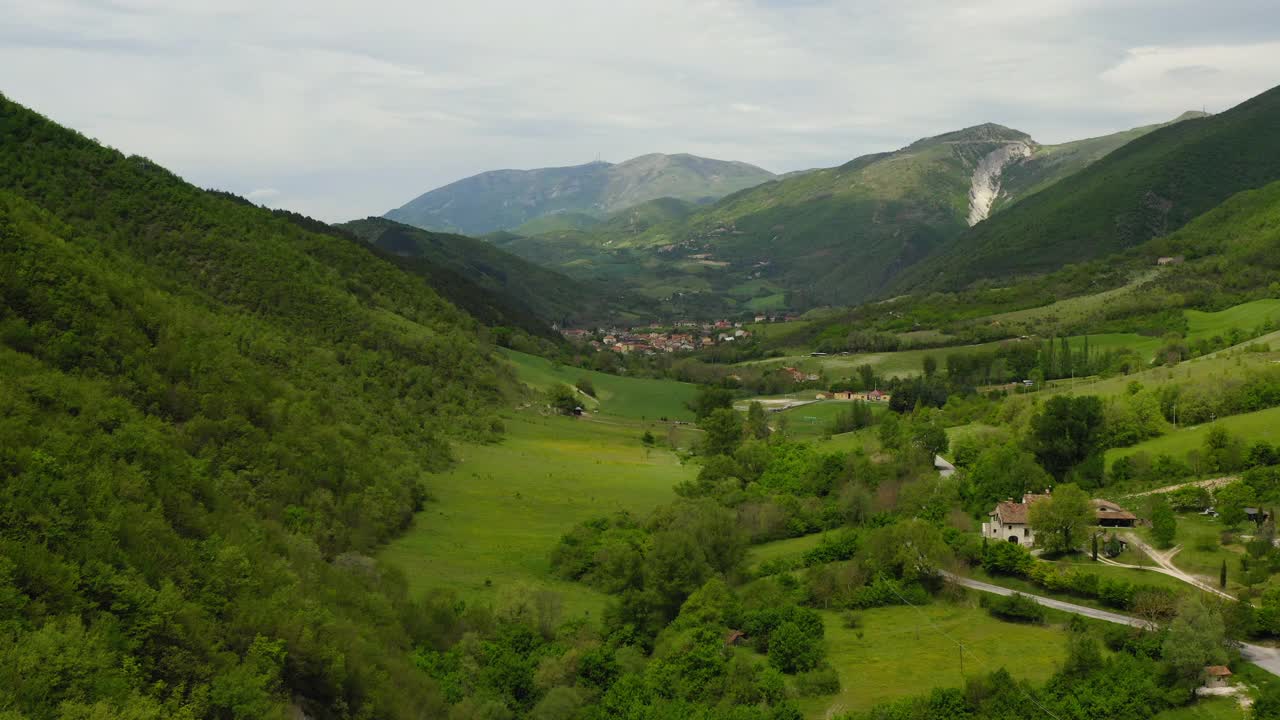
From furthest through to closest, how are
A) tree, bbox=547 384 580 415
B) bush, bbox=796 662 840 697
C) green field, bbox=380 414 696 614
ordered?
tree, bbox=547 384 580 415, green field, bbox=380 414 696 614, bush, bbox=796 662 840 697

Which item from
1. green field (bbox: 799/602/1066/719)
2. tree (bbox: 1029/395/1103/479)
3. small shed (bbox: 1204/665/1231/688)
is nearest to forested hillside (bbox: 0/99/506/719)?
green field (bbox: 799/602/1066/719)

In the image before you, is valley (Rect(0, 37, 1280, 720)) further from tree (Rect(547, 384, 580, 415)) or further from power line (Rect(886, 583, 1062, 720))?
tree (Rect(547, 384, 580, 415))

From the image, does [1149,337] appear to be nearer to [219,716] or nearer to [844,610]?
[844,610]

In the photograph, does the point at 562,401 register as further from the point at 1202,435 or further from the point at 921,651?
the point at 921,651

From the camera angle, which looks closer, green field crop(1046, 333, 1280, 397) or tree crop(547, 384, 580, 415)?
green field crop(1046, 333, 1280, 397)

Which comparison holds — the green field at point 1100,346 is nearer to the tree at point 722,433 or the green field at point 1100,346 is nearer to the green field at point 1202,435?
the green field at point 1202,435

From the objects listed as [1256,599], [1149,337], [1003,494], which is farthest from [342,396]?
[1149,337]

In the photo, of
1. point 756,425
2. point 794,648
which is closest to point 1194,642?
point 794,648
